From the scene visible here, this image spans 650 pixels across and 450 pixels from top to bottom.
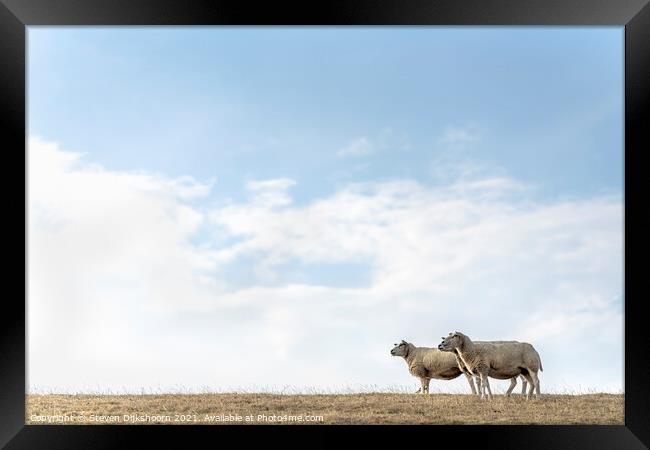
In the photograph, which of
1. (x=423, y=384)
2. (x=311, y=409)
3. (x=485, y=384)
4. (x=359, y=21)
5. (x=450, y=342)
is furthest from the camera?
(x=423, y=384)

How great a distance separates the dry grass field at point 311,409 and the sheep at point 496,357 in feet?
2.79

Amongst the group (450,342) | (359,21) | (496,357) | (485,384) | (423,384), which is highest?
(359,21)

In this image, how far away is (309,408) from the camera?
20.5ft

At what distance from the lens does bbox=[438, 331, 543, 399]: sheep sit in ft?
25.4

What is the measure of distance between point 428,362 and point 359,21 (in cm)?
525

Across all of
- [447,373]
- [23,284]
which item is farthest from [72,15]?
[447,373]

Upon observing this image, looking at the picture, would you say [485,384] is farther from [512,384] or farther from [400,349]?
[400,349]

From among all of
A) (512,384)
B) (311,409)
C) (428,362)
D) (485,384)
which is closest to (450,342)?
(485,384)

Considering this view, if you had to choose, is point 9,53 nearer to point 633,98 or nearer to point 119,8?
point 119,8

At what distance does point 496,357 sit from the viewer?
25.8 ft

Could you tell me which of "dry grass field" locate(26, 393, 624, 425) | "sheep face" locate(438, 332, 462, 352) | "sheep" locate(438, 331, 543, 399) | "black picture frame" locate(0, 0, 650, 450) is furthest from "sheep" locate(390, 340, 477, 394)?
"black picture frame" locate(0, 0, 650, 450)

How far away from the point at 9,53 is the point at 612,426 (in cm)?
479

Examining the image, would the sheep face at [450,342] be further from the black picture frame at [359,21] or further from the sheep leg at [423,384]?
the black picture frame at [359,21]

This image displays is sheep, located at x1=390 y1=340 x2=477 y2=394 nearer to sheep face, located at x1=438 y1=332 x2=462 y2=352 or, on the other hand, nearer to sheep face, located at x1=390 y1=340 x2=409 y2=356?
sheep face, located at x1=390 y1=340 x2=409 y2=356
